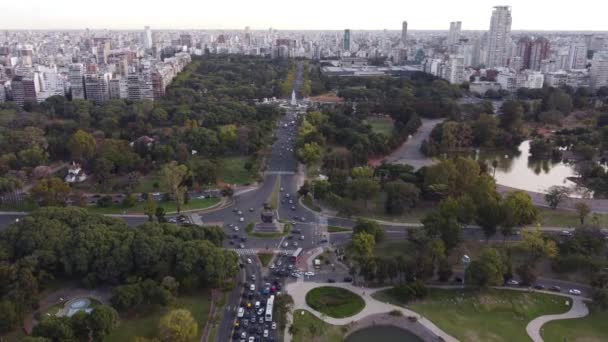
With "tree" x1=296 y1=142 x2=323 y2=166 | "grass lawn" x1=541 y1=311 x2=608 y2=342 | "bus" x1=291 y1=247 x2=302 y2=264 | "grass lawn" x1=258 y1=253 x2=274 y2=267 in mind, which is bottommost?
"grass lawn" x1=541 y1=311 x2=608 y2=342

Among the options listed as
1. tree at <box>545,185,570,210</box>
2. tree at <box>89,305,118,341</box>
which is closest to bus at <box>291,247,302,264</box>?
tree at <box>89,305,118,341</box>

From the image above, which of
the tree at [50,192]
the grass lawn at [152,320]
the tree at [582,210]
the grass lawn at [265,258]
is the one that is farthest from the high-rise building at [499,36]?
the grass lawn at [152,320]

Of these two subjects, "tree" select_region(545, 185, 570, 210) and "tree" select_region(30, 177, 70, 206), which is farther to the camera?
"tree" select_region(545, 185, 570, 210)

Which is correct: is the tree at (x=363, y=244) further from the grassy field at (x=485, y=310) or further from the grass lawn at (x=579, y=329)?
the grass lawn at (x=579, y=329)

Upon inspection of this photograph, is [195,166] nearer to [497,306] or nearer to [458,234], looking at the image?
[458,234]

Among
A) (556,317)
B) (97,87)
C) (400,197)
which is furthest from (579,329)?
(97,87)

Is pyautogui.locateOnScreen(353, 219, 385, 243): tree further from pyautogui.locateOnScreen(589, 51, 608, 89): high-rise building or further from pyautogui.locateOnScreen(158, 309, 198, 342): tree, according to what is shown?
pyautogui.locateOnScreen(589, 51, 608, 89): high-rise building
